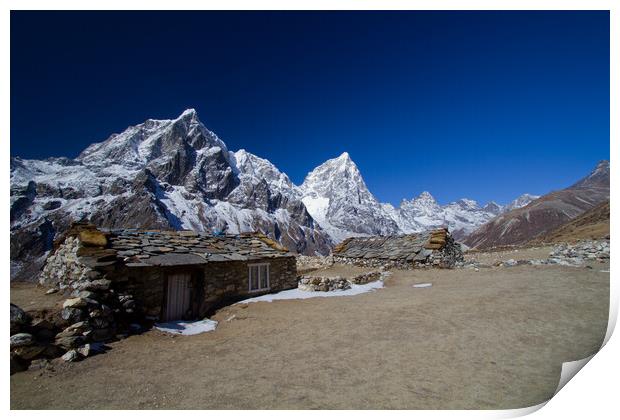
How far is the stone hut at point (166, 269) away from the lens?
11.8 m

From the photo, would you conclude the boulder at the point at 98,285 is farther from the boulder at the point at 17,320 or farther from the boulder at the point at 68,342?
the boulder at the point at 17,320

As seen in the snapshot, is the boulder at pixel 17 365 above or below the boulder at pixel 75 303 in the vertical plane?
below

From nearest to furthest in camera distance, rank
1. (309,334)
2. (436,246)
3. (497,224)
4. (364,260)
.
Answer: (309,334), (436,246), (364,260), (497,224)

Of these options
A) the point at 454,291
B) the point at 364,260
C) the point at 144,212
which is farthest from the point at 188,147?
the point at 454,291

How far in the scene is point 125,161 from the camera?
174 metres

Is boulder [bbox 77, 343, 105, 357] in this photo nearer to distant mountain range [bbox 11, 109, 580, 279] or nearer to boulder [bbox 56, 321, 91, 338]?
boulder [bbox 56, 321, 91, 338]

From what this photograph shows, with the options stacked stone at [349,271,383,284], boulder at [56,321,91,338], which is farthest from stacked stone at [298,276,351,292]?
boulder at [56,321,91,338]

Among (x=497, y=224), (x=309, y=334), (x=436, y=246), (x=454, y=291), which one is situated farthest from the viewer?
(x=497, y=224)

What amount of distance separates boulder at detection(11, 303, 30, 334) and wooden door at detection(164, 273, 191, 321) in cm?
543

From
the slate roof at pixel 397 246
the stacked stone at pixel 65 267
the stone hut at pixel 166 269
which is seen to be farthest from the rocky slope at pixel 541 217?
the stacked stone at pixel 65 267

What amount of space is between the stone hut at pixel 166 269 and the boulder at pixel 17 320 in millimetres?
2296

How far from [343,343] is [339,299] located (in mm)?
6771

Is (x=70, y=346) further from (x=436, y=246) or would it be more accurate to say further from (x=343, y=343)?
(x=436, y=246)
